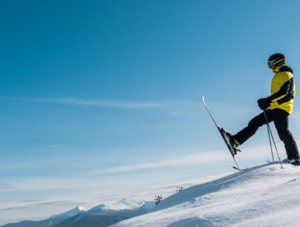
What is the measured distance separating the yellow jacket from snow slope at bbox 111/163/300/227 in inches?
67.2

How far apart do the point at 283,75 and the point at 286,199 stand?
3.86 meters

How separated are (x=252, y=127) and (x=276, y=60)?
2045 mm

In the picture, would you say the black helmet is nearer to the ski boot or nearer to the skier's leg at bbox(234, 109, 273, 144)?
the skier's leg at bbox(234, 109, 273, 144)

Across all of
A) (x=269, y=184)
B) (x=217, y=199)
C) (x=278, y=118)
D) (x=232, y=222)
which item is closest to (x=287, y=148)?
(x=278, y=118)

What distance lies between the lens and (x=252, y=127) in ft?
23.7

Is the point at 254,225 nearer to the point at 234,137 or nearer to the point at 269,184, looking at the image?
the point at 269,184

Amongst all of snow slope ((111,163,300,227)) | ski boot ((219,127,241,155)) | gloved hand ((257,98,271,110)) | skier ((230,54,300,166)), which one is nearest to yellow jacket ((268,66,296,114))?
skier ((230,54,300,166))

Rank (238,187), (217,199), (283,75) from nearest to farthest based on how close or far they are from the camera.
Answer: (217,199)
(238,187)
(283,75)

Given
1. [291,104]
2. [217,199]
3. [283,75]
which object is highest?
[283,75]

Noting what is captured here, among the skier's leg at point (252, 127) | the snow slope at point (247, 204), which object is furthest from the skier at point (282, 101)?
the snow slope at point (247, 204)

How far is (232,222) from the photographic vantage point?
3402 mm

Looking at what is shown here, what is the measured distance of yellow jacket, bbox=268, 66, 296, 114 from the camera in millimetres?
6375

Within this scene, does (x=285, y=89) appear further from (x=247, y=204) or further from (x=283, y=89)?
(x=247, y=204)

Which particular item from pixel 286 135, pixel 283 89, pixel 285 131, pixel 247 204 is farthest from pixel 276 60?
pixel 247 204
